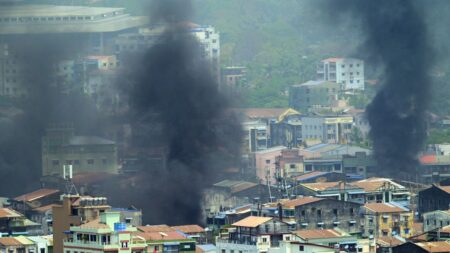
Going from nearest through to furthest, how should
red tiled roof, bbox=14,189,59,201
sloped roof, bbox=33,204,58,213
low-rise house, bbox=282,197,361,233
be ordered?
low-rise house, bbox=282,197,361,233 < sloped roof, bbox=33,204,58,213 < red tiled roof, bbox=14,189,59,201

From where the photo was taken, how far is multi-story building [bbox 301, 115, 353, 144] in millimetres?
114750

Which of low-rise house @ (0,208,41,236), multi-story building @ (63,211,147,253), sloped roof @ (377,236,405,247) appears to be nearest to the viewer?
multi-story building @ (63,211,147,253)

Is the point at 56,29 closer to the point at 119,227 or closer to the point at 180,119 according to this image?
the point at 180,119

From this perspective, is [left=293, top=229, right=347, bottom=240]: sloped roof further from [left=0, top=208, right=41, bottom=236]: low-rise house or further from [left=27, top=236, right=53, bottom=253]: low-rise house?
[left=0, top=208, right=41, bottom=236]: low-rise house

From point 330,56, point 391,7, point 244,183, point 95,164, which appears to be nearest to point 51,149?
point 95,164

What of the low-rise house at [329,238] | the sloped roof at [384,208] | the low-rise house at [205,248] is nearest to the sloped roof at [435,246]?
the low-rise house at [329,238]

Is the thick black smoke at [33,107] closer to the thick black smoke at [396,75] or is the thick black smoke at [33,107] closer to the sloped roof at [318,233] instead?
the thick black smoke at [396,75]

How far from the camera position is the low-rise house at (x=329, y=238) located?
217ft

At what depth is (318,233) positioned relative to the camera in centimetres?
6725

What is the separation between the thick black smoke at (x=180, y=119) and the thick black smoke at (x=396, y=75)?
17.4 feet

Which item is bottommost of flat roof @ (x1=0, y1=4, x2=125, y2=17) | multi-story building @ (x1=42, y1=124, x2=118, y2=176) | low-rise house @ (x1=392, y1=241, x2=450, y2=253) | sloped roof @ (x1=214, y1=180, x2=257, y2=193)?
low-rise house @ (x1=392, y1=241, x2=450, y2=253)

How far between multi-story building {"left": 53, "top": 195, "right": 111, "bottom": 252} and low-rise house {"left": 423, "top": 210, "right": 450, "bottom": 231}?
523 inches

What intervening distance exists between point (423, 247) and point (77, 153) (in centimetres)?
3193

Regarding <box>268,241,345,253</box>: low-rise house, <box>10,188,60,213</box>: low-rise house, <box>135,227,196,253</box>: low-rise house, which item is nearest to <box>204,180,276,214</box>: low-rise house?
<box>10,188,60,213</box>: low-rise house
